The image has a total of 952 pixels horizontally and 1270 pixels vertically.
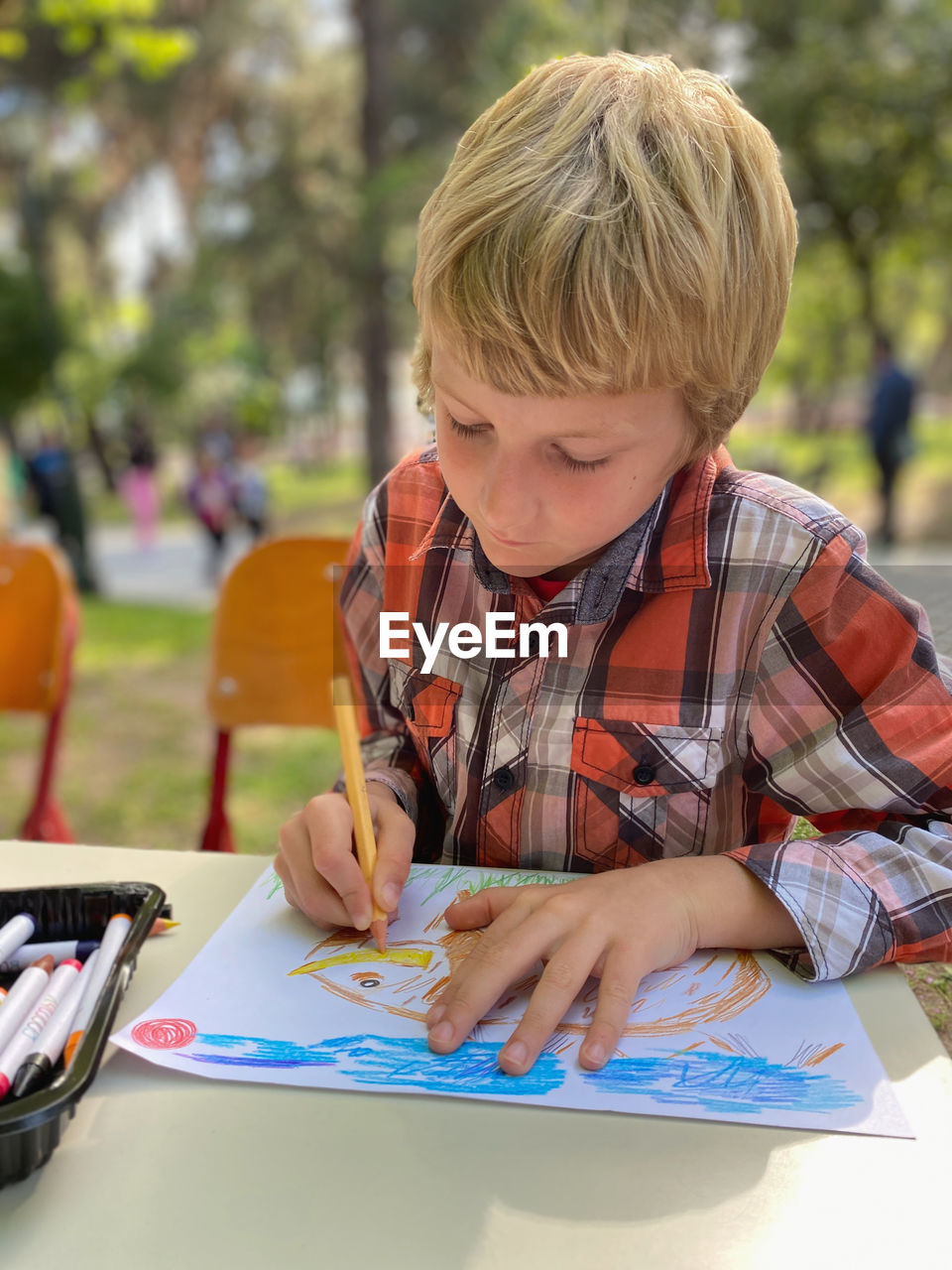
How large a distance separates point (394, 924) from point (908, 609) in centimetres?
46

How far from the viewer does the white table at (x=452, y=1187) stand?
0.50 meters

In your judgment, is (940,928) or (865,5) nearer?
(940,928)

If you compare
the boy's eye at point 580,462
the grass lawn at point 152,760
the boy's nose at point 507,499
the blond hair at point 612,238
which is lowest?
the grass lawn at point 152,760

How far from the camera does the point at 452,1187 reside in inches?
21.1

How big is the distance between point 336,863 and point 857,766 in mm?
398

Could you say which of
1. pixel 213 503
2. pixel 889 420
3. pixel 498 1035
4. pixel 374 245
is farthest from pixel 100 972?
pixel 889 420

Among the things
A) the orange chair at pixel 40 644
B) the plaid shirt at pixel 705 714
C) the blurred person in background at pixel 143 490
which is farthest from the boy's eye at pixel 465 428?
the blurred person in background at pixel 143 490

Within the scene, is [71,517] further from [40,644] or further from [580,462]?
[580,462]

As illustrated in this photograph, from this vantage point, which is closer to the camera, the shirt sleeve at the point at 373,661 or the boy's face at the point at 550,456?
the boy's face at the point at 550,456

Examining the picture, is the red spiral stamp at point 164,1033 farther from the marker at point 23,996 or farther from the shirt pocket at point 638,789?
the shirt pocket at point 638,789

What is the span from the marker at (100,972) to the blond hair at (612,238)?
45 centimetres

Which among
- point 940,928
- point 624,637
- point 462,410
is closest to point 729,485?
point 624,637

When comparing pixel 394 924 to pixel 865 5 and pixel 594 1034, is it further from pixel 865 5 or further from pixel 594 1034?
pixel 865 5

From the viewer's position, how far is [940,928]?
73 cm
